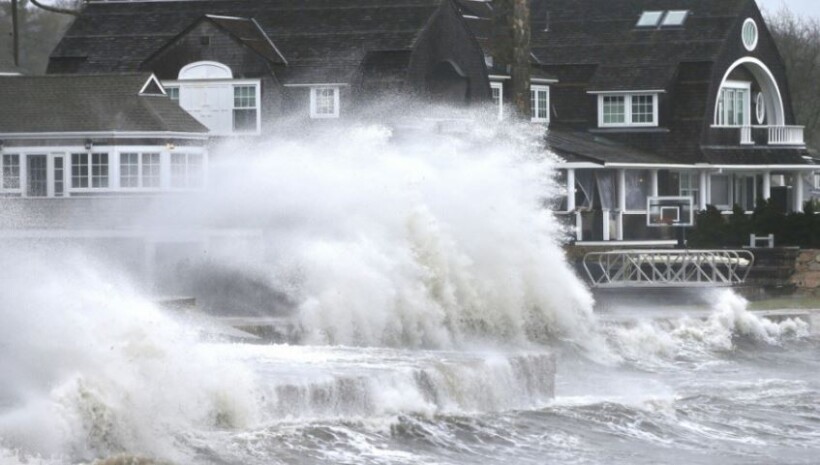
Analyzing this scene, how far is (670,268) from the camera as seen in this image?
3872 cm

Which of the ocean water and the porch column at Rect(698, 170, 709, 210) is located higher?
the porch column at Rect(698, 170, 709, 210)

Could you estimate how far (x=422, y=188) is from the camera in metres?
32.5

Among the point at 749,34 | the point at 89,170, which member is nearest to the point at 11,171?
the point at 89,170

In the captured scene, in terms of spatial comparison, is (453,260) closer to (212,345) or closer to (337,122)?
(212,345)

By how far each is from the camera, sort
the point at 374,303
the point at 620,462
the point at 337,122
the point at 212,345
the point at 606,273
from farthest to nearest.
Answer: the point at 337,122
the point at 606,273
the point at 374,303
the point at 212,345
the point at 620,462

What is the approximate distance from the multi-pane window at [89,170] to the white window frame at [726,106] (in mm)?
21887

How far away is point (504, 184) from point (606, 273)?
576cm

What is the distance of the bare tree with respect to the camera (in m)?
86.4

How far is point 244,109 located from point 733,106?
1718 centimetres

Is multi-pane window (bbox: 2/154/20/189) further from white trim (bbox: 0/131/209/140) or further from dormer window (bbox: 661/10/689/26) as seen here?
dormer window (bbox: 661/10/689/26)

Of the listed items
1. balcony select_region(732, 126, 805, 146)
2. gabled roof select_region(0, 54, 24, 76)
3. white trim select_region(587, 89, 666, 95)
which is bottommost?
balcony select_region(732, 126, 805, 146)

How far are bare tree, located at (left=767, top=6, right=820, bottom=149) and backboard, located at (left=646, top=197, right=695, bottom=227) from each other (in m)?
29.9

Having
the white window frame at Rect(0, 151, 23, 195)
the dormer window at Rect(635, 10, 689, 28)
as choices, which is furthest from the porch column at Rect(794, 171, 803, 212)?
the white window frame at Rect(0, 151, 23, 195)

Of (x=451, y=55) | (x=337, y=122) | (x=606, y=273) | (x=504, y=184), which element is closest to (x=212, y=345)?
(x=504, y=184)
